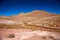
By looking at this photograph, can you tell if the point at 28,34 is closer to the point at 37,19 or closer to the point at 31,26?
the point at 31,26

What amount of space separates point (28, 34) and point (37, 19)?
0.73 m

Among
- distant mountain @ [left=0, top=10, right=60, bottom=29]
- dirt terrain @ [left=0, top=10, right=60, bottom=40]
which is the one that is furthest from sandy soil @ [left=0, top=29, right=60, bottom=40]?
distant mountain @ [left=0, top=10, right=60, bottom=29]

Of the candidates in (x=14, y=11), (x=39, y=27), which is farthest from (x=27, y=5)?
(x=39, y=27)

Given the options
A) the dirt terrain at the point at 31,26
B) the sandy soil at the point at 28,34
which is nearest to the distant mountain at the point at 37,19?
the dirt terrain at the point at 31,26

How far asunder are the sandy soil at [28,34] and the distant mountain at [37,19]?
0.26m

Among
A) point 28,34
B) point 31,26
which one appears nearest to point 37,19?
point 31,26

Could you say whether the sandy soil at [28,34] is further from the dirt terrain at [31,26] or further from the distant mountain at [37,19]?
the distant mountain at [37,19]

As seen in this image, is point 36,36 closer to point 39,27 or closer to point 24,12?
point 39,27

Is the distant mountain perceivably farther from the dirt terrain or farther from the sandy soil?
the sandy soil

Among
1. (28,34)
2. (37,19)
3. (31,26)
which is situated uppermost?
(37,19)

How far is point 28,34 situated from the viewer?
4.51 meters

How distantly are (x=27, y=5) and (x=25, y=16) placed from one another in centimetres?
48

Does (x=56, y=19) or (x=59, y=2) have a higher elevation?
(x=59, y=2)

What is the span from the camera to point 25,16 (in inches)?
186
